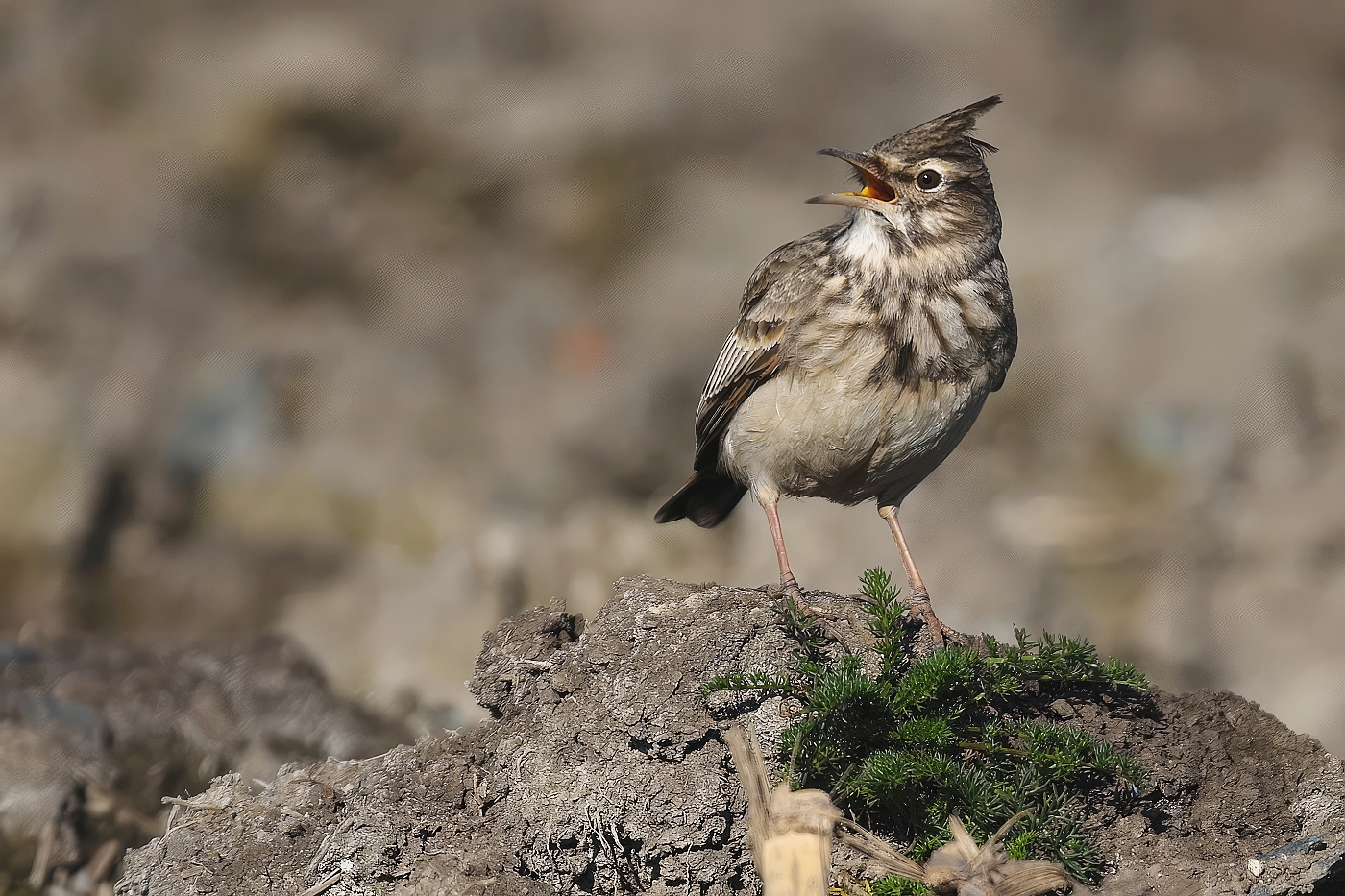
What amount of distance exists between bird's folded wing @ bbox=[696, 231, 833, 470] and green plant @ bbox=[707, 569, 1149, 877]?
148cm

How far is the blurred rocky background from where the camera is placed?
11.1m

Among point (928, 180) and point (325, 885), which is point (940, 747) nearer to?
point (325, 885)

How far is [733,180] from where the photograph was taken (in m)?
12.9

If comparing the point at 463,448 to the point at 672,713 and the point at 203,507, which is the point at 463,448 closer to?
the point at 203,507

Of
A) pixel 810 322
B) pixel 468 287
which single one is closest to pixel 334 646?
pixel 468 287

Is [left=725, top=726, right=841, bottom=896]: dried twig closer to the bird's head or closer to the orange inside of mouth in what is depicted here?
the bird's head

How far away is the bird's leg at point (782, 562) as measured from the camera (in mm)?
5230

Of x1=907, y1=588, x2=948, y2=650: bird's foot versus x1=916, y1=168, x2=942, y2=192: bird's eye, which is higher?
x1=916, y1=168, x2=942, y2=192: bird's eye

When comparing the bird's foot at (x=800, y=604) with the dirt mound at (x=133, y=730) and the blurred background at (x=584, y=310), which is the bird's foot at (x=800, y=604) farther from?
the blurred background at (x=584, y=310)

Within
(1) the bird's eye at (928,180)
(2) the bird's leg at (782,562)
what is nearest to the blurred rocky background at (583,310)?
(2) the bird's leg at (782,562)

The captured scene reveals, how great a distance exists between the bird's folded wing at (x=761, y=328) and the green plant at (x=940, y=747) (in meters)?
1.48

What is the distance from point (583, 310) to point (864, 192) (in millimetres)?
7113

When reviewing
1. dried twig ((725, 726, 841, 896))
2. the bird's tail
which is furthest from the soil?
the bird's tail

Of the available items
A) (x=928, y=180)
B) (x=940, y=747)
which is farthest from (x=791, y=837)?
(x=928, y=180)
